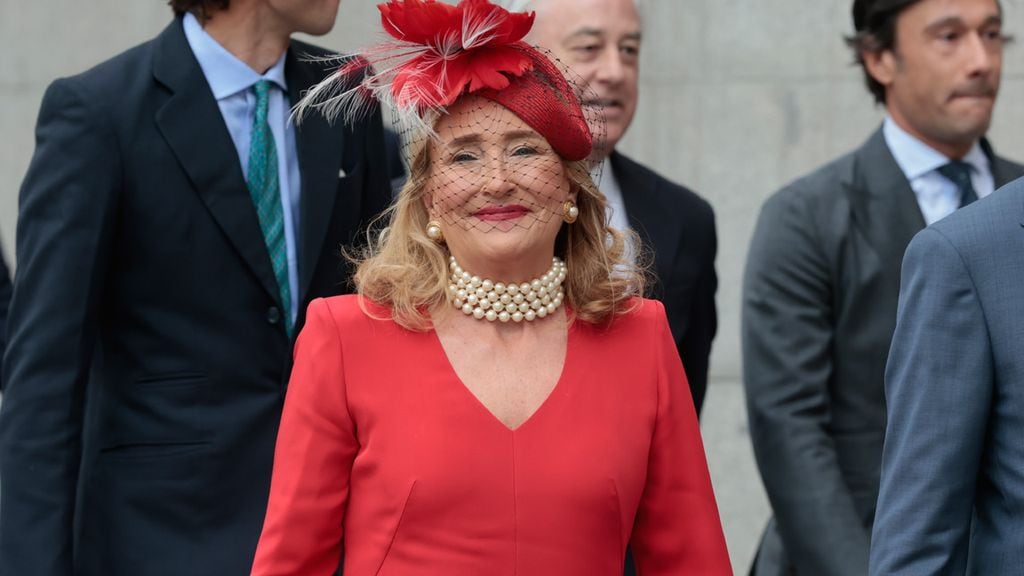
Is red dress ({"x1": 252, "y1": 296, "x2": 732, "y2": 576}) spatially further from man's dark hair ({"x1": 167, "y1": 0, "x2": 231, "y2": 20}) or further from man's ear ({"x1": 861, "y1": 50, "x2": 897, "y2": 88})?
man's ear ({"x1": 861, "y1": 50, "x2": 897, "y2": 88})

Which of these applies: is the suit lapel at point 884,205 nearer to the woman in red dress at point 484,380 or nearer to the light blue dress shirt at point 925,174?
the light blue dress shirt at point 925,174

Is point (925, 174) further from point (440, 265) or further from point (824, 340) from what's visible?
point (440, 265)

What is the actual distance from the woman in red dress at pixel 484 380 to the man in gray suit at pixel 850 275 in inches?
42.3

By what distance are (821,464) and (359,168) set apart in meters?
1.21

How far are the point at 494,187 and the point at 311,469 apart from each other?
1.80ft

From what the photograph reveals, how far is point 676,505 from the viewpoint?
139 inches

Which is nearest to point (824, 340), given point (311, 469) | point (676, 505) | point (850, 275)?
point (850, 275)

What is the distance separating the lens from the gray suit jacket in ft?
10.5

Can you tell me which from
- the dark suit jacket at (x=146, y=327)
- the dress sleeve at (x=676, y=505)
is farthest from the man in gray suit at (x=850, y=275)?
the dark suit jacket at (x=146, y=327)

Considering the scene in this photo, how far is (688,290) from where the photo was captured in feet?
15.3

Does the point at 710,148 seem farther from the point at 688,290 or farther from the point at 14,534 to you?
the point at 14,534

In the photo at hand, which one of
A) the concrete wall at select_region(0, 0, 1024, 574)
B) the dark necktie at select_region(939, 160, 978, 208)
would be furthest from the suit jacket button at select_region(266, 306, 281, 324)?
the concrete wall at select_region(0, 0, 1024, 574)

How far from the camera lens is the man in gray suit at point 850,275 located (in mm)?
4621

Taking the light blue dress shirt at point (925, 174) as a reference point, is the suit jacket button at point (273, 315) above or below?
below
